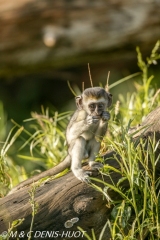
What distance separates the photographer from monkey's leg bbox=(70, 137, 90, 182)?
15.6 ft

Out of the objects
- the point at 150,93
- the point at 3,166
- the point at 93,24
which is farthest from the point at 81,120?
the point at 93,24

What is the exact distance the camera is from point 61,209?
4.58 metres

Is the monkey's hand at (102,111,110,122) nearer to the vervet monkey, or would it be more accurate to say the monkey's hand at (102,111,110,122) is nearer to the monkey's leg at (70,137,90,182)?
the vervet monkey

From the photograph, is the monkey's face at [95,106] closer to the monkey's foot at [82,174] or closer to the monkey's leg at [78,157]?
the monkey's leg at [78,157]

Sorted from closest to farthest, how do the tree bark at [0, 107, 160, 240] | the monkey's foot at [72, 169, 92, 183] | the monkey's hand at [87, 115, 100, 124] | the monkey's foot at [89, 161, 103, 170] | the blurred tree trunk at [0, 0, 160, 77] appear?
the tree bark at [0, 107, 160, 240], the monkey's foot at [72, 169, 92, 183], the monkey's foot at [89, 161, 103, 170], the monkey's hand at [87, 115, 100, 124], the blurred tree trunk at [0, 0, 160, 77]

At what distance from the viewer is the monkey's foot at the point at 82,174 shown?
4719mm

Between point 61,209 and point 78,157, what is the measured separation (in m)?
0.51

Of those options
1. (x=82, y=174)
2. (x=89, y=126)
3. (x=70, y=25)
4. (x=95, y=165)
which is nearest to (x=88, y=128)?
(x=89, y=126)

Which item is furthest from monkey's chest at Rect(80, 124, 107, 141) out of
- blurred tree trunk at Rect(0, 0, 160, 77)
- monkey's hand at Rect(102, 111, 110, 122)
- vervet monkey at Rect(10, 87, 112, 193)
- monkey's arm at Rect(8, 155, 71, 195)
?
blurred tree trunk at Rect(0, 0, 160, 77)

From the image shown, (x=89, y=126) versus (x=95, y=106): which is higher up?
(x=95, y=106)

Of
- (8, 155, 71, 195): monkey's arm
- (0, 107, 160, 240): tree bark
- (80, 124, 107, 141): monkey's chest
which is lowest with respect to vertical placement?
(0, 107, 160, 240): tree bark

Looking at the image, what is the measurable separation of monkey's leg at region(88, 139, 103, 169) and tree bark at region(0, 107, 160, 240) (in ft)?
0.23

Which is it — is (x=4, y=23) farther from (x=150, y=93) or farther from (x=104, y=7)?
(x=150, y=93)

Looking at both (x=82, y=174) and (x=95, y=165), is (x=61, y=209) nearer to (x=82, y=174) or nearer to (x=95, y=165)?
(x=82, y=174)
